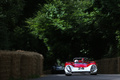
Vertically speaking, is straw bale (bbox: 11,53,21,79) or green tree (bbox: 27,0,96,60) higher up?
green tree (bbox: 27,0,96,60)

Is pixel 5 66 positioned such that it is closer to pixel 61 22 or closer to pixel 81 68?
pixel 81 68

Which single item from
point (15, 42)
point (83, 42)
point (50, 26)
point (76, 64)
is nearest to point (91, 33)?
point (83, 42)

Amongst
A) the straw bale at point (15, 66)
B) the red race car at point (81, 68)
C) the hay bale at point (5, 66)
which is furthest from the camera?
the red race car at point (81, 68)

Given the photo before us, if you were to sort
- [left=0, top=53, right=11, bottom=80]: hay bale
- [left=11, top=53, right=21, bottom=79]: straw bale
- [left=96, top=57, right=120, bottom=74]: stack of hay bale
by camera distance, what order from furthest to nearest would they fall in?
[left=96, top=57, right=120, bottom=74]: stack of hay bale → [left=11, top=53, right=21, bottom=79]: straw bale → [left=0, top=53, right=11, bottom=80]: hay bale

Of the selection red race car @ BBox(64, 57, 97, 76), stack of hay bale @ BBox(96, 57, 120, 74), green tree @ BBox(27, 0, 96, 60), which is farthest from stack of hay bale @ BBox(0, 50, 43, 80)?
green tree @ BBox(27, 0, 96, 60)

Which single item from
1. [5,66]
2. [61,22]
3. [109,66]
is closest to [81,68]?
[5,66]

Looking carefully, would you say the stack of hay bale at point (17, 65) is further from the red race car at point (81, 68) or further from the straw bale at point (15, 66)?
the red race car at point (81, 68)

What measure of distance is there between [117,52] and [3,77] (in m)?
21.4

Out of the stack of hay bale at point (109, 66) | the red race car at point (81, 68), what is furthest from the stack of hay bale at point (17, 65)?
the stack of hay bale at point (109, 66)

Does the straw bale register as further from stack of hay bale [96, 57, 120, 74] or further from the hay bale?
stack of hay bale [96, 57, 120, 74]

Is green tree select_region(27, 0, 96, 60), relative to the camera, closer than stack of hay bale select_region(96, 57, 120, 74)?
No

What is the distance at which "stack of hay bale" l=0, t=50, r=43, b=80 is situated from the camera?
14414mm

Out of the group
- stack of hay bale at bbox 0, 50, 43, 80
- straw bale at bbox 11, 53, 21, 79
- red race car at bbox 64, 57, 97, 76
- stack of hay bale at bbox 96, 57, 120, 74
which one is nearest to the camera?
stack of hay bale at bbox 0, 50, 43, 80

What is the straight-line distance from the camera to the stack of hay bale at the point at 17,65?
47.3 ft
